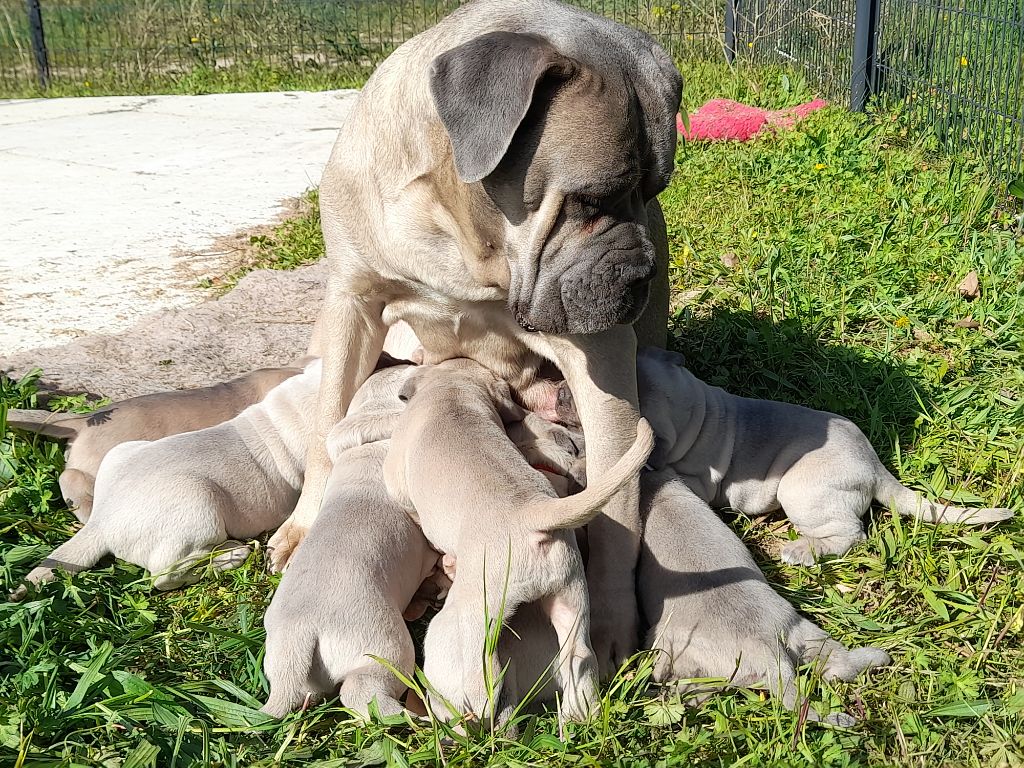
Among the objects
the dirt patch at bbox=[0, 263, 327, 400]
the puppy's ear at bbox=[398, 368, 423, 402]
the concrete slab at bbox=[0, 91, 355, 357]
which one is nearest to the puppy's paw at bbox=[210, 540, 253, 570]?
the puppy's ear at bbox=[398, 368, 423, 402]

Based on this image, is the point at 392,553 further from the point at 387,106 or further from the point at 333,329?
the point at 387,106

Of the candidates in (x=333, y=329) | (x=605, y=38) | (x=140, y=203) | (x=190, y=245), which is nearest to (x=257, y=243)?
(x=190, y=245)

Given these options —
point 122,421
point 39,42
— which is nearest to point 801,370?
point 122,421

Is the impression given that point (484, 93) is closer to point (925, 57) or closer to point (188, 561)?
point (188, 561)

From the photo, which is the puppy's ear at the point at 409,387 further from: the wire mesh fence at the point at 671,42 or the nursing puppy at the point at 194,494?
the wire mesh fence at the point at 671,42

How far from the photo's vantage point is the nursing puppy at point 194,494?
3402mm

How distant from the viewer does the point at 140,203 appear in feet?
24.6

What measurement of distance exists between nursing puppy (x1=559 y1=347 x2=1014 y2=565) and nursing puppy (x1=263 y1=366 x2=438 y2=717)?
91 cm

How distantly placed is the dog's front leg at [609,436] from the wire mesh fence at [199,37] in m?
9.67

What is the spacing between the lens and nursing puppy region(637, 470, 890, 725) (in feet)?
8.93

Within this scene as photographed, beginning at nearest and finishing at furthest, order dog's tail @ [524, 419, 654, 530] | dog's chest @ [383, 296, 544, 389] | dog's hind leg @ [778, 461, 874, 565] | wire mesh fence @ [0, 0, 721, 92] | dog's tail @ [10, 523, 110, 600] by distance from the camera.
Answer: dog's tail @ [524, 419, 654, 530]
dog's tail @ [10, 523, 110, 600]
dog's hind leg @ [778, 461, 874, 565]
dog's chest @ [383, 296, 544, 389]
wire mesh fence @ [0, 0, 721, 92]

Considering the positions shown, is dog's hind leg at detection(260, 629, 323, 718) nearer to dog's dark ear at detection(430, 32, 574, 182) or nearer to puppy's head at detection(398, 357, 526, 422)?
puppy's head at detection(398, 357, 526, 422)

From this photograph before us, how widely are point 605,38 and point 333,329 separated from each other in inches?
56.1

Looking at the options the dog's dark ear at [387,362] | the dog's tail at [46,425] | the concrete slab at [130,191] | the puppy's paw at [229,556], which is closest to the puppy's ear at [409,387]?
the dog's dark ear at [387,362]
